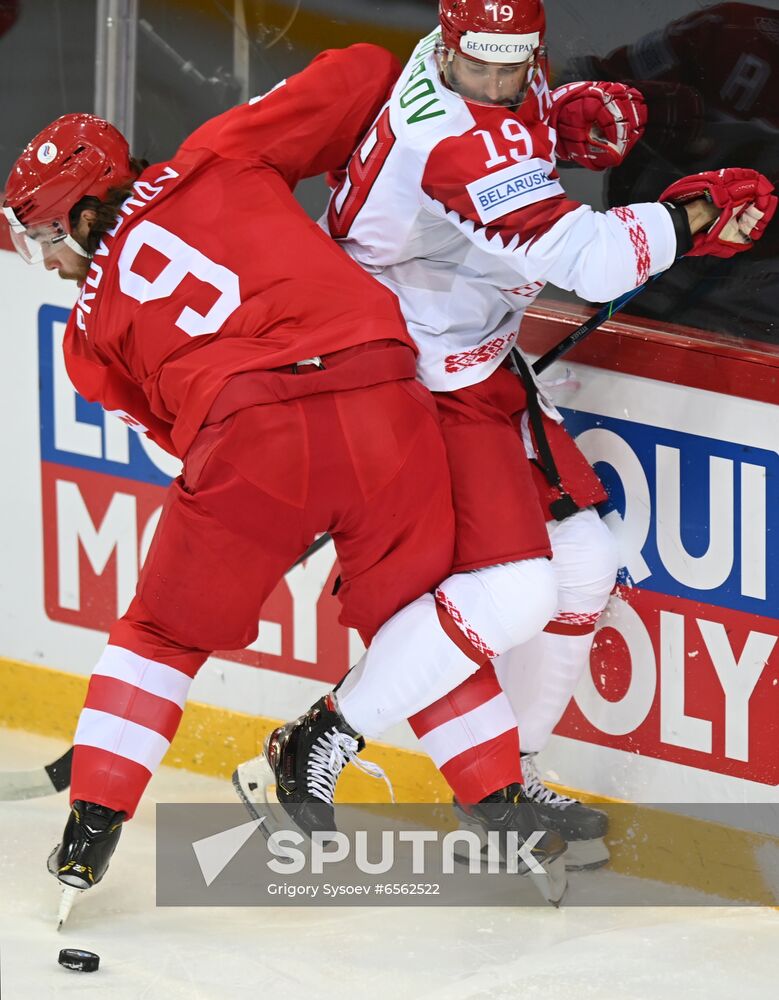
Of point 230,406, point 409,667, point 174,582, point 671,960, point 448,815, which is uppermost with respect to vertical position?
point 230,406

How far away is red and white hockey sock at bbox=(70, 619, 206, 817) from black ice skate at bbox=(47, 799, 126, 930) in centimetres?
2

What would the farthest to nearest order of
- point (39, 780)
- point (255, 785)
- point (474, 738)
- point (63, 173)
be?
point (39, 780) < point (255, 785) < point (474, 738) < point (63, 173)

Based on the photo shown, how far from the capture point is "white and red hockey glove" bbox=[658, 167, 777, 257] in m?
2.48

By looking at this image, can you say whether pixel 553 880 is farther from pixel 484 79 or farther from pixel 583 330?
pixel 484 79

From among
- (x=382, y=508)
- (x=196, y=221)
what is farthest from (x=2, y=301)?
(x=382, y=508)

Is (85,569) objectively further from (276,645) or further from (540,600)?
(540,600)

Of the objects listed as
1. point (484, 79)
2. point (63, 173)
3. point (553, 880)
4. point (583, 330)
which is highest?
point (484, 79)

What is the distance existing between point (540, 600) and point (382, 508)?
0.96 feet

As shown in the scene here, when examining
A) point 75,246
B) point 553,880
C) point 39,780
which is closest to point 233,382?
point 75,246

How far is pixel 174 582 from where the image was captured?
2.52 metres

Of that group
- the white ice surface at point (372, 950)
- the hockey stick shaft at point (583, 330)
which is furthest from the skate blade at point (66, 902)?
the hockey stick shaft at point (583, 330)

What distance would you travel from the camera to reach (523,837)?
2.74 meters

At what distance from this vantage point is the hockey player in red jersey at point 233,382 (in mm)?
2465

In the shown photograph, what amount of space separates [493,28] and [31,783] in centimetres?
163
